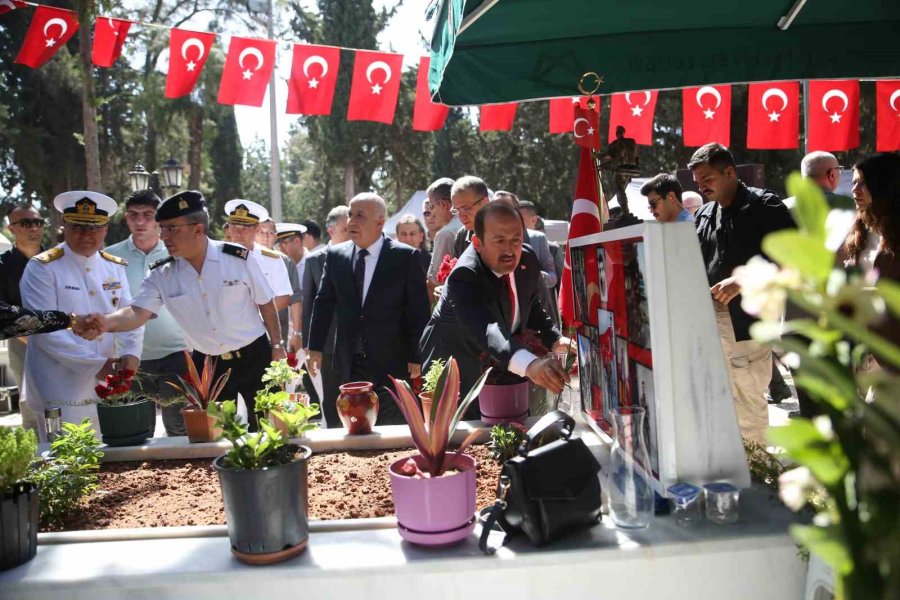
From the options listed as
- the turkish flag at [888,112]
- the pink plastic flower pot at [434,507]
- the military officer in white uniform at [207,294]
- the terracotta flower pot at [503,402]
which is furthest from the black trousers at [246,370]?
the turkish flag at [888,112]

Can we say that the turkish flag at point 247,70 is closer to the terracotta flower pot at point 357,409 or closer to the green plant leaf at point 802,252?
the terracotta flower pot at point 357,409

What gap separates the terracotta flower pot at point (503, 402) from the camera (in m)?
2.47

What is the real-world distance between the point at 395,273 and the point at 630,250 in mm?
2557

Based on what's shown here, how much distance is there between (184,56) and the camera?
6875 millimetres

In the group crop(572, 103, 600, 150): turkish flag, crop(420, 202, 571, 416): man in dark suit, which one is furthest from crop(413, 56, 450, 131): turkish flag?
crop(572, 103, 600, 150): turkish flag

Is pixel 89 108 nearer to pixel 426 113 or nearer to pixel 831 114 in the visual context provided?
pixel 426 113

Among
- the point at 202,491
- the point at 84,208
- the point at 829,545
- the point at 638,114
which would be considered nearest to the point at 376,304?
the point at 84,208

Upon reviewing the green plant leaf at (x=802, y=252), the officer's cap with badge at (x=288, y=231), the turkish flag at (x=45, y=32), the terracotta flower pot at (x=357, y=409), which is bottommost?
the terracotta flower pot at (x=357, y=409)

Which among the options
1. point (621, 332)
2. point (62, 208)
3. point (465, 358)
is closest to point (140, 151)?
point (62, 208)

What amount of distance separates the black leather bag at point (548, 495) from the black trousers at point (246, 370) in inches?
103

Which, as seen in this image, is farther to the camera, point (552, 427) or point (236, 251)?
point (236, 251)

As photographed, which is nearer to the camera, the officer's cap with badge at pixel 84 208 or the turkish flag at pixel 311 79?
the officer's cap with badge at pixel 84 208

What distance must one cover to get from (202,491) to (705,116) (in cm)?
708

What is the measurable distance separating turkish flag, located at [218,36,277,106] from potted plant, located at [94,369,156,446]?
202 inches
